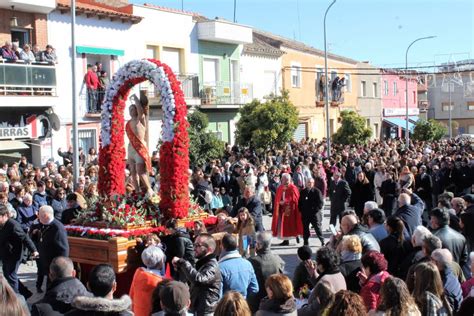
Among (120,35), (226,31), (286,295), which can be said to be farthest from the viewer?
(226,31)

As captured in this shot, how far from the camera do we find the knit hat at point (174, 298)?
527 cm

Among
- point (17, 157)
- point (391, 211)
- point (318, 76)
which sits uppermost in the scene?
point (318, 76)

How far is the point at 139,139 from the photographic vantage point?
11328 millimetres

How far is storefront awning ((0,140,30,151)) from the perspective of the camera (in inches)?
783

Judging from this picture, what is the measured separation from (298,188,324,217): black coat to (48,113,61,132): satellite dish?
10.5 meters

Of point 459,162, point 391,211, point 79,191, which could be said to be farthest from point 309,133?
point 79,191

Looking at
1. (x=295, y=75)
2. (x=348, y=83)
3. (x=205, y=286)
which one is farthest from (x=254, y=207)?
(x=348, y=83)

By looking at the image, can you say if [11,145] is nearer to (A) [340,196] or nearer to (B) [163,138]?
(B) [163,138]

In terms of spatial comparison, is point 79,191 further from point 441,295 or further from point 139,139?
point 441,295

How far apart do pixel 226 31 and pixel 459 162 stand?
14.3 m

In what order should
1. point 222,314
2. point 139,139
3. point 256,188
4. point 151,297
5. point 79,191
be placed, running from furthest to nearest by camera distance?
point 256,188 < point 79,191 < point 139,139 < point 151,297 < point 222,314

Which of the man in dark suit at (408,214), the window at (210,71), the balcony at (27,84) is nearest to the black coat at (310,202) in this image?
the man in dark suit at (408,214)

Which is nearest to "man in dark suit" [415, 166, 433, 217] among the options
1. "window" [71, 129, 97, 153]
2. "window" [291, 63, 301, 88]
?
"window" [71, 129, 97, 153]

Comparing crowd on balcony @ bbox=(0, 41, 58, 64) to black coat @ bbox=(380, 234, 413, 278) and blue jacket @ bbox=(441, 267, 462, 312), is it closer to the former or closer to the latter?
black coat @ bbox=(380, 234, 413, 278)
